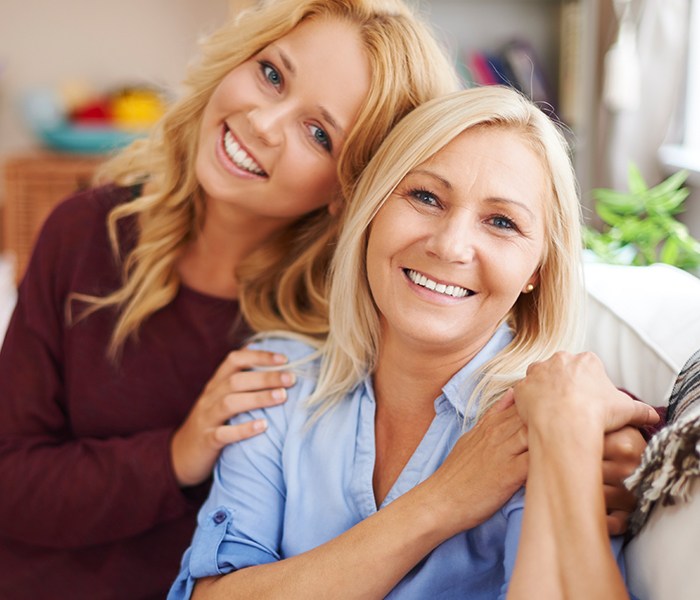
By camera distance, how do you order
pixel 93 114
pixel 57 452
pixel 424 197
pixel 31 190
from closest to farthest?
Result: 1. pixel 424 197
2. pixel 57 452
3. pixel 31 190
4. pixel 93 114

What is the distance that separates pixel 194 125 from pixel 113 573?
2.58 feet

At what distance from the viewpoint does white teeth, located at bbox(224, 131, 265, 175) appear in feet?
4.92

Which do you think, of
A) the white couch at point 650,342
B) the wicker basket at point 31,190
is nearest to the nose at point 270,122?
the white couch at point 650,342

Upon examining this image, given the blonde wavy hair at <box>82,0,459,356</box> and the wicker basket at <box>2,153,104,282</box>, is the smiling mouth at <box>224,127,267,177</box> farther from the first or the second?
the wicker basket at <box>2,153,104,282</box>

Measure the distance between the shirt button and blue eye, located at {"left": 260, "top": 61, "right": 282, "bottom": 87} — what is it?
2.26ft

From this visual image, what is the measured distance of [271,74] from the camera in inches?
60.2

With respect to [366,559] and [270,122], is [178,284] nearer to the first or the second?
[270,122]

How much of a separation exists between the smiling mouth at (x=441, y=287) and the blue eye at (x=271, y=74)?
49 cm

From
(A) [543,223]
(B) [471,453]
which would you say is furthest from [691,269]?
(B) [471,453]

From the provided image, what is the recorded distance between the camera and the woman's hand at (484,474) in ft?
3.48

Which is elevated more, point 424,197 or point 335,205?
point 424,197

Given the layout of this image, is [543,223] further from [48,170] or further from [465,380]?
[48,170]

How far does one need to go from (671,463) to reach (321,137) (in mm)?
811

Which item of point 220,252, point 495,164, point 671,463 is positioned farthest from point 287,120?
Result: point 671,463
